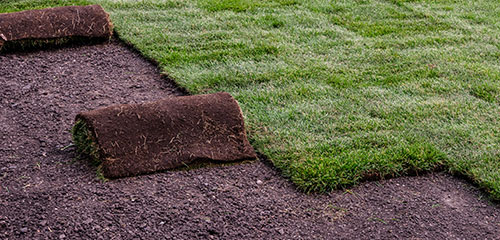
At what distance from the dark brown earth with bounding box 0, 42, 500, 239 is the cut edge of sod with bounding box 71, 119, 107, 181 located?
0.07 m

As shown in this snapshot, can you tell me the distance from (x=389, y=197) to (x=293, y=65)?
7.18 ft

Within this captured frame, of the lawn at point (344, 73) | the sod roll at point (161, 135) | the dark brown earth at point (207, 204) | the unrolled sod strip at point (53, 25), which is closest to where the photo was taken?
the dark brown earth at point (207, 204)

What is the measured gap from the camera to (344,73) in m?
5.38

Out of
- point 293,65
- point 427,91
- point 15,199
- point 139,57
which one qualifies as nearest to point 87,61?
point 139,57

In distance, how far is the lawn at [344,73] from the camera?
3.98m

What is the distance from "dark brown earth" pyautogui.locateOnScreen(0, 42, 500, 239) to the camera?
322 cm

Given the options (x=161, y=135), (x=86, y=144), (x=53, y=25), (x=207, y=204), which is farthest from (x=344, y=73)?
(x=53, y=25)

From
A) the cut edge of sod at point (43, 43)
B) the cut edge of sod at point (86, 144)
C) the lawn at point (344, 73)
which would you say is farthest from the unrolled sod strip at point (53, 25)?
the cut edge of sod at point (86, 144)

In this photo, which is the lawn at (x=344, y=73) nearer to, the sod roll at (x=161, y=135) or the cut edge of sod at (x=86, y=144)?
the sod roll at (x=161, y=135)

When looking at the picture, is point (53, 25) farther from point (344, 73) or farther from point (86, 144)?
point (344, 73)

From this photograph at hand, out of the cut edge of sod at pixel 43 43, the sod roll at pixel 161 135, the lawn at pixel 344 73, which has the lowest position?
the cut edge of sod at pixel 43 43

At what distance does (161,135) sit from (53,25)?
8.59 feet

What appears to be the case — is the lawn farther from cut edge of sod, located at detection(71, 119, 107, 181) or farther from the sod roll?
cut edge of sod, located at detection(71, 119, 107, 181)

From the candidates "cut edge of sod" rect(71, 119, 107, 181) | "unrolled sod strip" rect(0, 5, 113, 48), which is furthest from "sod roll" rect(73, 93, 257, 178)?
"unrolled sod strip" rect(0, 5, 113, 48)
